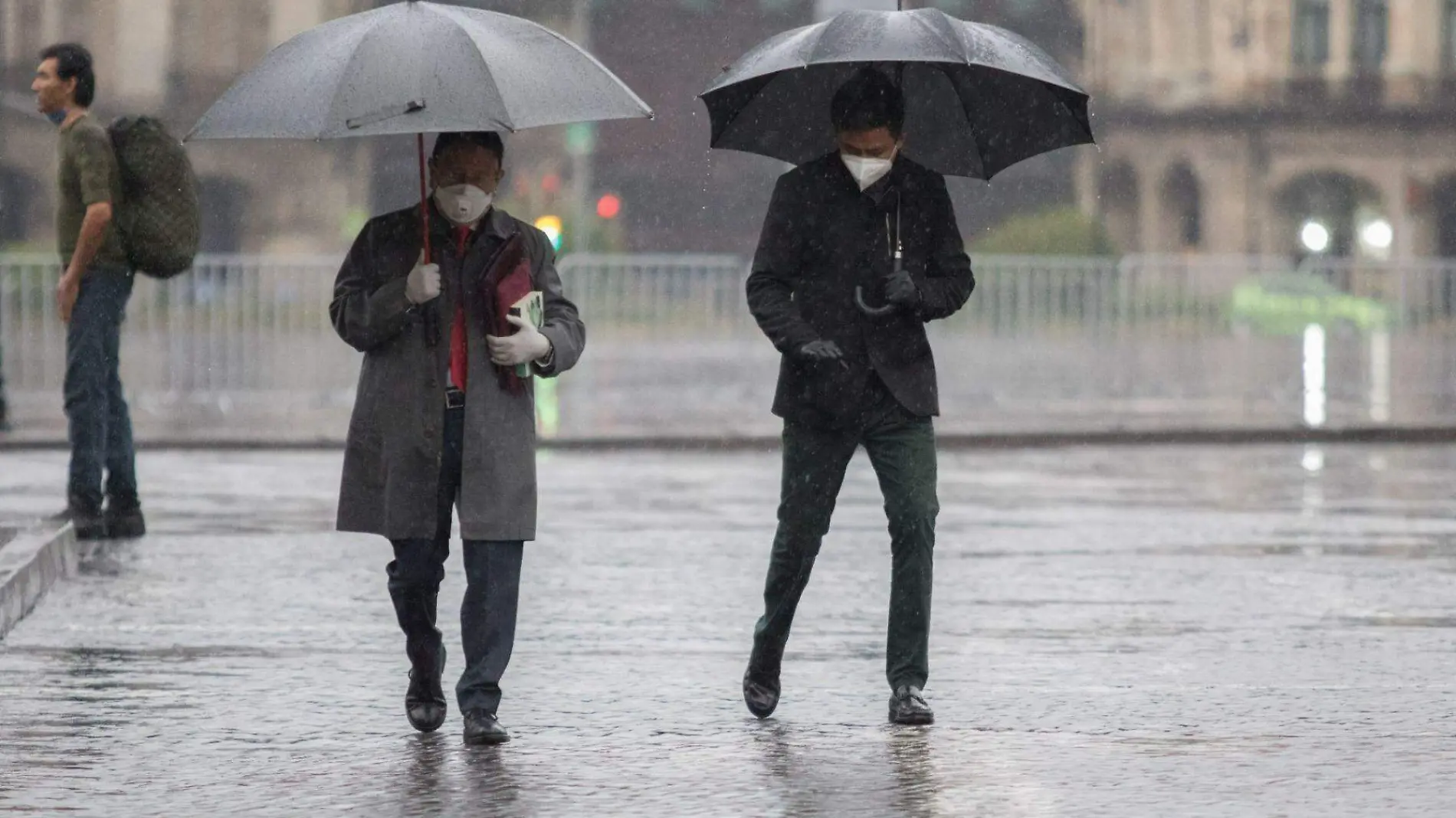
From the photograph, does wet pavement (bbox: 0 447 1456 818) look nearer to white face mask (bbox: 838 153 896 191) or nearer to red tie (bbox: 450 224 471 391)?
red tie (bbox: 450 224 471 391)

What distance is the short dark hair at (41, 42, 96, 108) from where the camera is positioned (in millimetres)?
11281

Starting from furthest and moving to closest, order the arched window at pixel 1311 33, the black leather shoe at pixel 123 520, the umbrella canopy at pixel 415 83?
1. the arched window at pixel 1311 33
2. the black leather shoe at pixel 123 520
3. the umbrella canopy at pixel 415 83

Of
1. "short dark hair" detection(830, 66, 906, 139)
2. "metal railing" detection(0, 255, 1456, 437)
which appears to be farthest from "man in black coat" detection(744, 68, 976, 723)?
"metal railing" detection(0, 255, 1456, 437)

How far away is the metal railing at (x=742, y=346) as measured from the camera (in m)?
21.2

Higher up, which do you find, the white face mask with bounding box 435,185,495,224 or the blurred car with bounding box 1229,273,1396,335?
the white face mask with bounding box 435,185,495,224

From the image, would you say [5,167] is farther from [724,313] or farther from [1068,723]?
[1068,723]

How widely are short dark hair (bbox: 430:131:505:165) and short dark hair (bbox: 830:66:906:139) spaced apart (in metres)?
0.92

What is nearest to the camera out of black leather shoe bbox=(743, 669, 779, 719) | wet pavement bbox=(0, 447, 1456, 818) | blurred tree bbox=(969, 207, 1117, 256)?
wet pavement bbox=(0, 447, 1456, 818)

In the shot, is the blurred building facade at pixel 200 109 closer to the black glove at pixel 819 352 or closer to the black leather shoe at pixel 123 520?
the black leather shoe at pixel 123 520

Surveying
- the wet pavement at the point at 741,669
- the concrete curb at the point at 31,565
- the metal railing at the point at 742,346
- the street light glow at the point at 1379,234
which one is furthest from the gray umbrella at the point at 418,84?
the street light glow at the point at 1379,234

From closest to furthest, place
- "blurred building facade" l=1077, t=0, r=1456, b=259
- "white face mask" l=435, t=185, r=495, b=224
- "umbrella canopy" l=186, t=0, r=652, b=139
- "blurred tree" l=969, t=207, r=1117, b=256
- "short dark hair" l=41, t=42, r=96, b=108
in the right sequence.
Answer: "umbrella canopy" l=186, t=0, r=652, b=139
"white face mask" l=435, t=185, r=495, b=224
"short dark hair" l=41, t=42, r=96, b=108
"blurred tree" l=969, t=207, r=1117, b=256
"blurred building facade" l=1077, t=0, r=1456, b=259

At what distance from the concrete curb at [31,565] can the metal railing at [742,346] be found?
340 inches

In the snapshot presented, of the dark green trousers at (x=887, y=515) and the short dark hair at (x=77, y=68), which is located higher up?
the short dark hair at (x=77, y=68)

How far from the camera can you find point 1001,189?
6162cm
